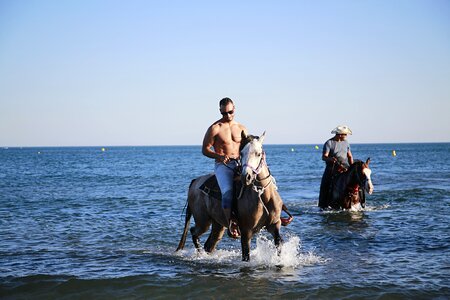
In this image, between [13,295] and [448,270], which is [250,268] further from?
[13,295]

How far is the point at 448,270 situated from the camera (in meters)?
8.84

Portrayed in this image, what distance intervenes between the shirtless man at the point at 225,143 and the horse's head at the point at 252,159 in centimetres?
72

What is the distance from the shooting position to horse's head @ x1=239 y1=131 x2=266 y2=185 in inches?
305

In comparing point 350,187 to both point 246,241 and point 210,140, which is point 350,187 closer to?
point 246,241

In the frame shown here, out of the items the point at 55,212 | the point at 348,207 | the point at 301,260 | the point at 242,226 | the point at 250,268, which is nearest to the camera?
the point at 242,226

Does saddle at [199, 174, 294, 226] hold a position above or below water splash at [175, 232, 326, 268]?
above

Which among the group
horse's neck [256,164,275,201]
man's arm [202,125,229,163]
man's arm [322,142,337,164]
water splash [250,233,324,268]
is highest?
man's arm [202,125,229,163]

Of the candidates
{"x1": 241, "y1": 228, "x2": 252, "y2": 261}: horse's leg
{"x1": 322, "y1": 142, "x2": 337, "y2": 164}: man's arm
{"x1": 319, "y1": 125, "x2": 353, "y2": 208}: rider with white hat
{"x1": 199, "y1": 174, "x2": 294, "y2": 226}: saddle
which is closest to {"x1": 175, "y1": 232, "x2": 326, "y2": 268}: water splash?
{"x1": 241, "y1": 228, "x2": 252, "y2": 261}: horse's leg

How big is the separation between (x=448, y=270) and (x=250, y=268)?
11.2 feet

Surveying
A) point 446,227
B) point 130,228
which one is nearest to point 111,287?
point 130,228

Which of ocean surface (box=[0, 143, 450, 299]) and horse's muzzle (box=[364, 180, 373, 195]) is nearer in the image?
ocean surface (box=[0, 143, 450, 299])

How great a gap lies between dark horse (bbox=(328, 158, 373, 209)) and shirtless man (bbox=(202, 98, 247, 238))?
708 cm

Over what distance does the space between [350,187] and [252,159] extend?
9049 mm

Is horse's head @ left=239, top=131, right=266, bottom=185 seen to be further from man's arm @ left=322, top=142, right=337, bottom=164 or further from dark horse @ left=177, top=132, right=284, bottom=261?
man's arm @ left=322, top=142, right=337, bottom=164
